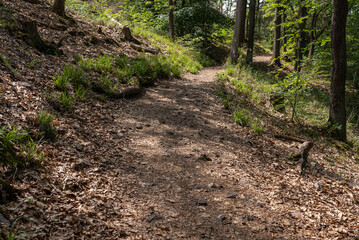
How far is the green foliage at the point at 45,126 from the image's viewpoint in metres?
3.62

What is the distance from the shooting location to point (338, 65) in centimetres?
689

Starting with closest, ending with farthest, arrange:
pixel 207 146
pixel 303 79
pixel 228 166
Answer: pixel 228 166, pixel 207 146, pixel 303 79


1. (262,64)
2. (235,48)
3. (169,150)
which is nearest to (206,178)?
(169,150)

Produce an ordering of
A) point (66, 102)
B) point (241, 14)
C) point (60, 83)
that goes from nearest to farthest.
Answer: point (66, 102) → point (60, 83) → point (241, 14)

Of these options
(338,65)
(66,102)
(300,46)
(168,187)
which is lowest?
(168,187)

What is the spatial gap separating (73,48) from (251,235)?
761 centimetres

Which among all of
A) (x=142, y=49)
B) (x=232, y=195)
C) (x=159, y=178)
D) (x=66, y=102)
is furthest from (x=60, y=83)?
(x=142, y=49)

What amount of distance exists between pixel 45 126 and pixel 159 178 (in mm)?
2011

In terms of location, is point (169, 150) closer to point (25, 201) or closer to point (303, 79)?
point (25, 201)

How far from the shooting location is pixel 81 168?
3.47 metres

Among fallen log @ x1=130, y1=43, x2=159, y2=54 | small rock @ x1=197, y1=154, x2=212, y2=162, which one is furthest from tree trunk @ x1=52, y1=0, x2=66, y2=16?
small rock @ x1=197, y1=154, x2=212, y2=162

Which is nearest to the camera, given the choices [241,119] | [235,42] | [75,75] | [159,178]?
[159,178]

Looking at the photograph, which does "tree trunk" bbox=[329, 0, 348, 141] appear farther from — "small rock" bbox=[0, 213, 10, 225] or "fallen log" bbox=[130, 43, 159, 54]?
"small rock" bbox=[0, 213, 10, 225]

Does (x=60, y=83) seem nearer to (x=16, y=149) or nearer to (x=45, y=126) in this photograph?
(x=45, y=126)
